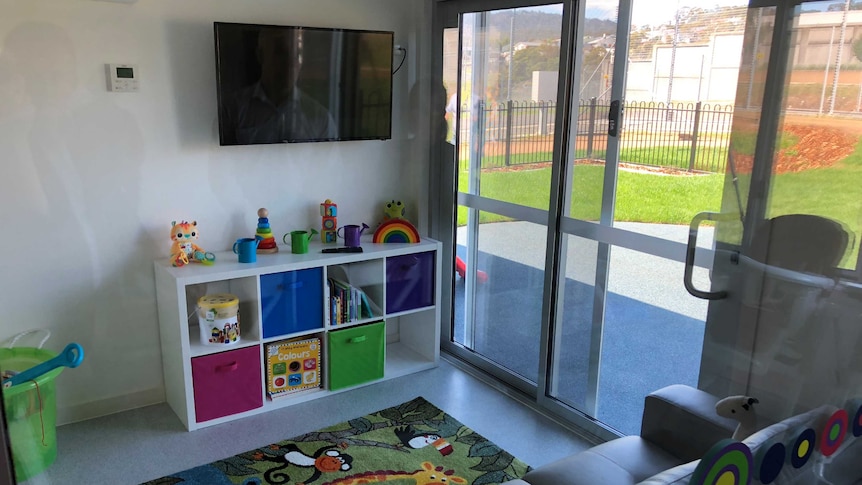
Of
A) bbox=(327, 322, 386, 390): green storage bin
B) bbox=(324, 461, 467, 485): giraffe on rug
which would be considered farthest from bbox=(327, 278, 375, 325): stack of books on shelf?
bbox=(324, 461, 467, 485): giraffe on rug

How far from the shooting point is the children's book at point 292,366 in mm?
2979

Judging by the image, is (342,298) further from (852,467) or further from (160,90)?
(852,467)

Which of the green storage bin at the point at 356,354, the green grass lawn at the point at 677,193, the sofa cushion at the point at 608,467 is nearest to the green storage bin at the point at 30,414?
the green storage bin at the point at 356,354

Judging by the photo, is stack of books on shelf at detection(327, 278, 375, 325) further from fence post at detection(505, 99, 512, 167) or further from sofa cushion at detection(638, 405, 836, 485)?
sofa cushion at detection(638, 405, 836, 485)

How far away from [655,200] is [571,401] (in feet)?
3.30

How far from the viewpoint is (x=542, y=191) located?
2926 millimetres

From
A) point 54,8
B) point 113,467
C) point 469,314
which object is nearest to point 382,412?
point 469,314

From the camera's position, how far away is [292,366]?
Result: 3029 mm

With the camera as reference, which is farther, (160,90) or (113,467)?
(160,90)

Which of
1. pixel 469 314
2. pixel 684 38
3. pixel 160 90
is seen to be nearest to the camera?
pixel 684 38

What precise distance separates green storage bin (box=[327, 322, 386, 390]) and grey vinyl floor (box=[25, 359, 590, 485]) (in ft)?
0.22

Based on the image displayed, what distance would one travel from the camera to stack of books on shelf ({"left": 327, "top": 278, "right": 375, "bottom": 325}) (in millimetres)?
3096

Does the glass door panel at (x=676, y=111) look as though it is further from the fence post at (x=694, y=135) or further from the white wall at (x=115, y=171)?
the white wall at (x=115, y=171)

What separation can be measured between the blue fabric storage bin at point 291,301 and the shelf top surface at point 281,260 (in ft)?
0.14
